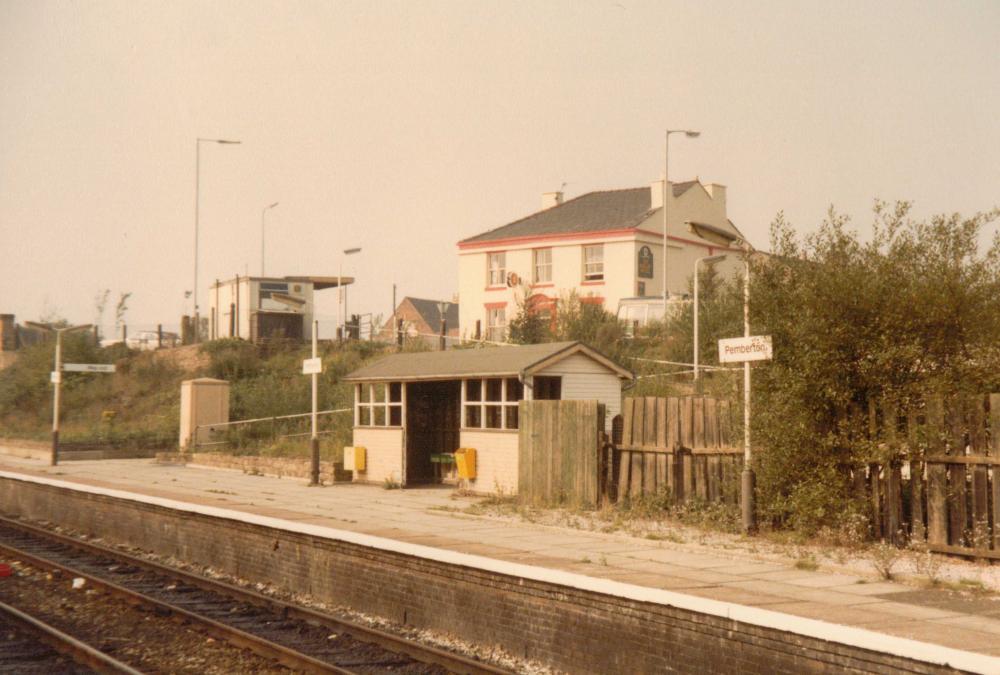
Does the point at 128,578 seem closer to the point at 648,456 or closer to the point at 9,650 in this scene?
the point at 9,650

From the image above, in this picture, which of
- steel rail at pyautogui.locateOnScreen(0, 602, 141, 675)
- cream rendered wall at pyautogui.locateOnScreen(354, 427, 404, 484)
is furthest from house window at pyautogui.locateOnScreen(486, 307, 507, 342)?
steel rail at pyautogui.locateOnScreen(0, 602, 141, 675)

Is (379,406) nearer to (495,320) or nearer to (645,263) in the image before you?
(645,263)

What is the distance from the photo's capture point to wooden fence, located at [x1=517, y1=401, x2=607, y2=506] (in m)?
19.5

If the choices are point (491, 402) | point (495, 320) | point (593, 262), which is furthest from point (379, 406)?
point (495, 320)

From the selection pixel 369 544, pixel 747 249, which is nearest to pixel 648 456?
pixel 747 249

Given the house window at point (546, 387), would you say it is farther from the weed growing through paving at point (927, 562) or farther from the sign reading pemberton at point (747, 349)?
the weed growing through paving at point (927, 562)

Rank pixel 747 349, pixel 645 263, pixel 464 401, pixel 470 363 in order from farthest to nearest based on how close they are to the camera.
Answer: pixel 645 263
pixel 470 363
pixel 464 401
pixel 747 349

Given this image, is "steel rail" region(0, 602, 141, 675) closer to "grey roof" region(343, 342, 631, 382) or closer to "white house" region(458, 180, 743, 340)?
"grey roof" region(343, 342, 631, 382)

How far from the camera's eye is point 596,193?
63.0 metres

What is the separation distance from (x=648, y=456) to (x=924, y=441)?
18.0ft

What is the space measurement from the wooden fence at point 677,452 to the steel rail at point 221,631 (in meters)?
8.38

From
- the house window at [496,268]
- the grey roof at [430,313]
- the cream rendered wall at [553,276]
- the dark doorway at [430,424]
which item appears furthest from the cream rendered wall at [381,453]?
the grey roof at [430,313]

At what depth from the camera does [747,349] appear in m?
15.3

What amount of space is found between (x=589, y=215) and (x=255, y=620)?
159 feet
